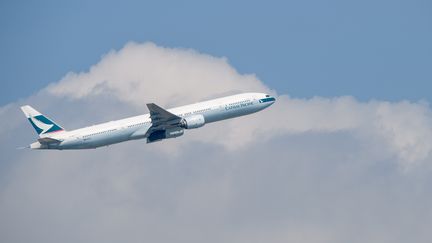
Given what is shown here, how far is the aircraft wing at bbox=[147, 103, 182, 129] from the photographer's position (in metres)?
126

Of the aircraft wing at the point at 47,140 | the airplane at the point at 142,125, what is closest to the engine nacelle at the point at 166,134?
the airplane at the point at 142,125

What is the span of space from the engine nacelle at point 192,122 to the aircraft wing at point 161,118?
1.04 meters

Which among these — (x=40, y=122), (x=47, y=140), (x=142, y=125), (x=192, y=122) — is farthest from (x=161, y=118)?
(x=40, y=122)

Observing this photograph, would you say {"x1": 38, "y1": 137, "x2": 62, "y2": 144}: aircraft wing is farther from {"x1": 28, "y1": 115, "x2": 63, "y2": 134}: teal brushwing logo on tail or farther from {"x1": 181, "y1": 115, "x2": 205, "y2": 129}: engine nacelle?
{"x1": 181, "y1": 115, "x2": 205, "y2": 129}: engine nacelle

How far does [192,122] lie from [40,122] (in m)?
24.6

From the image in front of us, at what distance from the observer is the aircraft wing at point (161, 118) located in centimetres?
12581

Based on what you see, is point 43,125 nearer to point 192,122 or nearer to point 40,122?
point 40,122

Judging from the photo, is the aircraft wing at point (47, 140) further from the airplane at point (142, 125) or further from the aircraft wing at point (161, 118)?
the aircraft wing at point (161, 118)

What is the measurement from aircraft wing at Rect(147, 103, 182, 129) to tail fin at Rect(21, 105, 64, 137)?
1499cm

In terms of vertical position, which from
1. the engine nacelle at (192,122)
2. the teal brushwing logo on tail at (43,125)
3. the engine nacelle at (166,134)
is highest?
the teal brushwing logo on tail at (43,125)

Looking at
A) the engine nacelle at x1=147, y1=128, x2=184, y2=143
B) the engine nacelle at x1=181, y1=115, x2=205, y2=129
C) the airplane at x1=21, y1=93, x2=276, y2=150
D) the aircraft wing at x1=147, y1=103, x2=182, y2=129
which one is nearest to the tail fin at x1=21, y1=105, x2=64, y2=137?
the airplane at x1=21, y1=93, x2=276, y2=150

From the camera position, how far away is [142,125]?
128 meters

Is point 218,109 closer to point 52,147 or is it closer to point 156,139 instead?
point 156,139

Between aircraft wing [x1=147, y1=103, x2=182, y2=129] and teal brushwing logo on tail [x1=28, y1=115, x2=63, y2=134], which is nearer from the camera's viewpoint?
aircraft wing [x1=147, y1=103, x2=182, y2=129]
